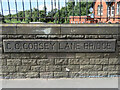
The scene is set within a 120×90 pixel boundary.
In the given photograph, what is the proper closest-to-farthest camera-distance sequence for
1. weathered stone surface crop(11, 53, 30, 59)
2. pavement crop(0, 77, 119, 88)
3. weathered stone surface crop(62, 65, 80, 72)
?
pavement crop(0, 77, 119, 88), weathered stone surface crop(11, 53, 30, 59), weathered stone surface crop(62, 65, 80, 72)

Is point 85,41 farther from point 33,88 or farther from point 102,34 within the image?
point 33,88

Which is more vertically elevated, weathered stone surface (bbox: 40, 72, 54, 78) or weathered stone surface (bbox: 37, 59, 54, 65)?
weathered stone surface (bbox: 37, 59, 54, 65)

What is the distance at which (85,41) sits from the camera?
138 inches

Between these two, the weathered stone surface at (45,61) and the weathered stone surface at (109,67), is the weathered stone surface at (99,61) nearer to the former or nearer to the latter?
the weathered stone surface at (109,67)

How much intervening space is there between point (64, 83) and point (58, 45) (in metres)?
1.02

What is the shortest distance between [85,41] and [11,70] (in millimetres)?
2221

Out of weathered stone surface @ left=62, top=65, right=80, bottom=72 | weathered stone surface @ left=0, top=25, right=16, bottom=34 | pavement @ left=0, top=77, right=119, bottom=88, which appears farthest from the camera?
weathered stone surface @ left=62, top=65, right=80, bottom=72

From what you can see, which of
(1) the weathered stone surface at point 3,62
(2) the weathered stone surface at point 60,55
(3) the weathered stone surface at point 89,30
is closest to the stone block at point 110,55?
(3) the weathered stone surface at point 89,30

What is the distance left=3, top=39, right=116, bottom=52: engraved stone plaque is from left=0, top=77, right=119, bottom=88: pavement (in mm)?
834

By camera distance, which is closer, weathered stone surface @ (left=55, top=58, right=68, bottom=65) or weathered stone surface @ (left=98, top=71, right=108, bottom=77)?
weathered stone surface @ (left=55, top=58, right=68, bottom=65)

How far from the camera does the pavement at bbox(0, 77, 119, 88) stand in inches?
129

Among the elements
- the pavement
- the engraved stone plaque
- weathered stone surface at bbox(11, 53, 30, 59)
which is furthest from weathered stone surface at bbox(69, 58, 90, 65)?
weathered stone surface at bbox(11, 53, 30, 59)

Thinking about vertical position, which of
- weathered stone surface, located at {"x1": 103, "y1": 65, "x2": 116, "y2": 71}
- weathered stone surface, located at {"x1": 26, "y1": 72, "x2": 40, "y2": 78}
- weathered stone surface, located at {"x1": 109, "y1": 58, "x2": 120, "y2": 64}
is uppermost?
weathered stone surface, located at {"x1": 109, "y1": 58, "x2": 120, "y2": 64}

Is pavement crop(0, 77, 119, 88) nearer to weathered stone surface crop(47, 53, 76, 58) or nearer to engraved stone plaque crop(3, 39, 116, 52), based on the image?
weathered stone surface crop(47, 53, 76, 58)
